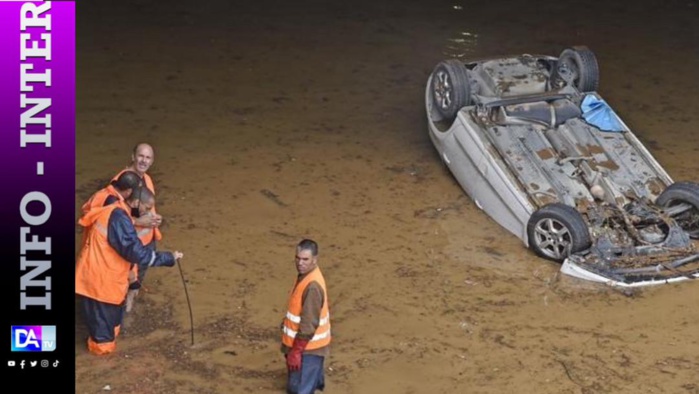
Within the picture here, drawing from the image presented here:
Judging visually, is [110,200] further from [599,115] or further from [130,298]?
[599,115]

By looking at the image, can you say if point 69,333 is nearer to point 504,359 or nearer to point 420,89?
point 504,359

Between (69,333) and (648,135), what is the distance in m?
7.76

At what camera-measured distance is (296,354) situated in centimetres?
1005

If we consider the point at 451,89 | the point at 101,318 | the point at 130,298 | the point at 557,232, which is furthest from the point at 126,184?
the point at 451,89

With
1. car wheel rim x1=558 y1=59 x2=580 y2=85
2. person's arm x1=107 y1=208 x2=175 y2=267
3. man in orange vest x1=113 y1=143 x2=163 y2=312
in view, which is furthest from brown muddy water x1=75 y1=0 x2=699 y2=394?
car wheel rim x1=558 y1=59 x2=580 y2=85

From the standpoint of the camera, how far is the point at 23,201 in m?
10.9

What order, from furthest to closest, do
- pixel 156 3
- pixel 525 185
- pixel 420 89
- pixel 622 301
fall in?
pixel 156 3
pixel 420 89
pixel 525 185
pixel 622 301

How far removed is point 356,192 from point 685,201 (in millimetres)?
3329

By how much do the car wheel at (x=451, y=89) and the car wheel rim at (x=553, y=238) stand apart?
2.01 m

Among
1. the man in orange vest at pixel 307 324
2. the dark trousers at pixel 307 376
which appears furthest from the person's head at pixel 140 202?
the dark trousers at pixel 307 376

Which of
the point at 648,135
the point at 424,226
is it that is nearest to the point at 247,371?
the point at 424,226

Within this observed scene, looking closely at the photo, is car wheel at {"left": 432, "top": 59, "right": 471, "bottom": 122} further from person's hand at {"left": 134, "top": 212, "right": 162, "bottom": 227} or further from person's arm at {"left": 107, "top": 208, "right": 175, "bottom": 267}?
person's arm at {"left": 107, "top": 208, "right": 175, "bottom": 267}

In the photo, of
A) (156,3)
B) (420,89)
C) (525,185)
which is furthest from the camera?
(156,3)

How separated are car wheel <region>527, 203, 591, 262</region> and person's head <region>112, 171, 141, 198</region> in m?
3.93
